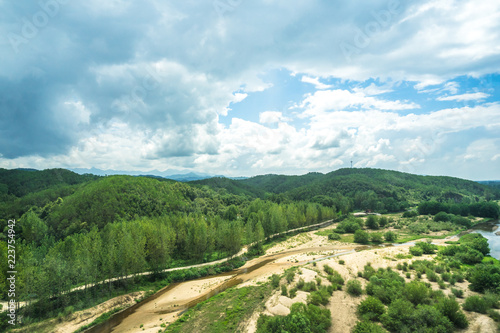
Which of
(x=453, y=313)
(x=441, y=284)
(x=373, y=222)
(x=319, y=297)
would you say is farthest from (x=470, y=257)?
(x=373, y=222)

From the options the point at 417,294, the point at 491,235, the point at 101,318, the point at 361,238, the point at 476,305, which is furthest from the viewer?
the point at 361,238

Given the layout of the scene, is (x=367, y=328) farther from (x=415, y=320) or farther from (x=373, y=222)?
(x=373, y=222)

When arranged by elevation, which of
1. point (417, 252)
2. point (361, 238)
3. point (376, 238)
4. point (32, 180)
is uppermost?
point (32, 180)

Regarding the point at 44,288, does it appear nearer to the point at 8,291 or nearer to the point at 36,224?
the point at 8,291

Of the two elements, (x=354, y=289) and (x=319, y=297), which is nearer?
(x=319, y=297)

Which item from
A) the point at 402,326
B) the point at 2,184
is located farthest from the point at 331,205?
the point at 2,184

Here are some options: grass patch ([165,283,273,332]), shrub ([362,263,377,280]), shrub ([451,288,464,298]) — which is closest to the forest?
grass patch ([165,283,273,332])

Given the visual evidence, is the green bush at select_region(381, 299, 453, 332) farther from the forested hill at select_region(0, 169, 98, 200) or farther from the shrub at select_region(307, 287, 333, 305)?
the forested hill at select_region(0, 169, 98, 200)
